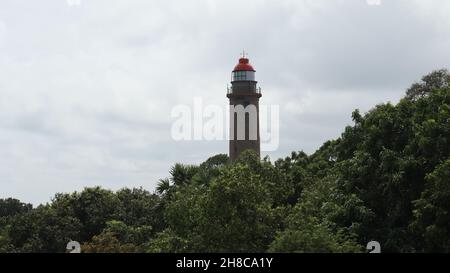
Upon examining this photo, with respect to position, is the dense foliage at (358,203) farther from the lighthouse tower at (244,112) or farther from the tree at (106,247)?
the lighthouse tower at (244,112)

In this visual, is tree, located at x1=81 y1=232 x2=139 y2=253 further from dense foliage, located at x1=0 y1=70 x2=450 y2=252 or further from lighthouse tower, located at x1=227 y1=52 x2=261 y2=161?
lighthouse tower, located at x1=227 y1=52 x2=261 y2=161

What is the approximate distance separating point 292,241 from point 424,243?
21.2ft

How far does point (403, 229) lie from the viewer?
3162 cm

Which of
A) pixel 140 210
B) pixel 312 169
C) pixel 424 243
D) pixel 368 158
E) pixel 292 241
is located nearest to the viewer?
pixel 292 241

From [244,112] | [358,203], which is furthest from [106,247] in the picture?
[244,112]

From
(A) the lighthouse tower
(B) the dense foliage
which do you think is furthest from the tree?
(A) the lighthouse tower

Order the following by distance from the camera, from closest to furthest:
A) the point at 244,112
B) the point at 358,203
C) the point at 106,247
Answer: the point at 358,203 < the point at 106,247 < the point at 244,112

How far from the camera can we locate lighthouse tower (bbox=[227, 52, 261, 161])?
78.4m

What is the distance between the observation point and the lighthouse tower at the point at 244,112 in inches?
3088

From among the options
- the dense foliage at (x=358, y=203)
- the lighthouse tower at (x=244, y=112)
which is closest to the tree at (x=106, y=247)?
the dense foliage at (x=358, y=203)

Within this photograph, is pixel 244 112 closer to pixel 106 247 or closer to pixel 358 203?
pixel 106 247

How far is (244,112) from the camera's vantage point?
7931 centimetres
